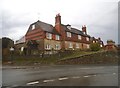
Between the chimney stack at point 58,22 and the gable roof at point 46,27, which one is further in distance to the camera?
the chimney stack at point 58,22

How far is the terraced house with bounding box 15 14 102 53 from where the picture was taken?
4962 cm

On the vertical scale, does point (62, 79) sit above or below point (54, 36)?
below

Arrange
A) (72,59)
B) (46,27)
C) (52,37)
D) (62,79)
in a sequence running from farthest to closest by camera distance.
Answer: (46,27), (52,37), (72,59), (62,79)

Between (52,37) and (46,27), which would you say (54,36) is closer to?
(52,37)

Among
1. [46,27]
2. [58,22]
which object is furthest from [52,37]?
[58,22]

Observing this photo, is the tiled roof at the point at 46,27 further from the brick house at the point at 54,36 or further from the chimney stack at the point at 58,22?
the chimney stack at the point at 58,22

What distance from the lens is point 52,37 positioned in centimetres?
5219

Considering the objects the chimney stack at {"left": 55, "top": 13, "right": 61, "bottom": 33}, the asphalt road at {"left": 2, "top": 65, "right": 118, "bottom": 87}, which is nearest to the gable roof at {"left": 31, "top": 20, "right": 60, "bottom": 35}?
the chimney stack at {"left": 55, "top": 13, "right": 61, "bottom": 33}

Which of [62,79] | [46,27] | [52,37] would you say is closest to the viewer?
[62,79]

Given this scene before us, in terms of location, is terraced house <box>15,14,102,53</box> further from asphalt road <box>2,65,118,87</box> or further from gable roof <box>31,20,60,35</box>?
asphalt road <box>2,65,118,87</box>

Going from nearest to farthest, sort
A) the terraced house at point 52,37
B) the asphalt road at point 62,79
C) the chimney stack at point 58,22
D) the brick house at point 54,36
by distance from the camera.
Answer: the asphalt road at point 62,79 → the terraced house at point 52,37 → the brick house at point 54,36 → the chimney stack at point 58,22

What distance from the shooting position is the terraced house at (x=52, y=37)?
163 ft

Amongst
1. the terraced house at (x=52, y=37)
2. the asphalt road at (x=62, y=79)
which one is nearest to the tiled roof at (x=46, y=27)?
the terraced house at (x=52, y=37)

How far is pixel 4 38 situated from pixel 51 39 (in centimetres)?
1095
